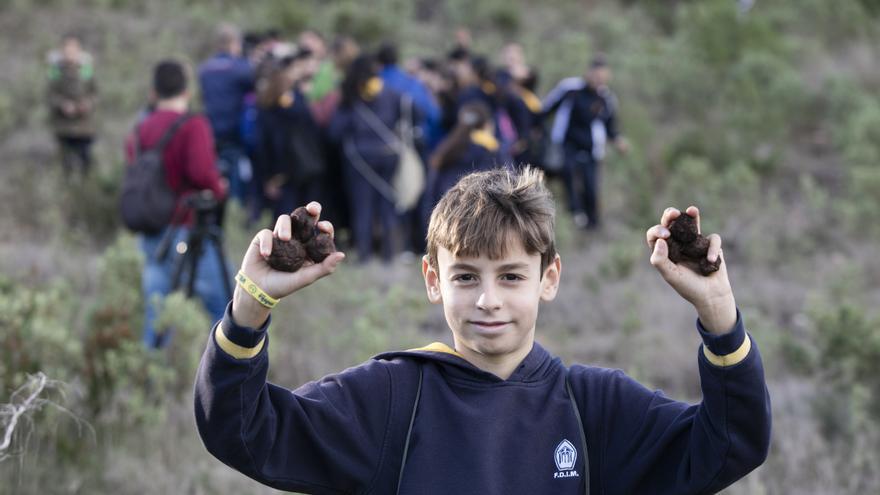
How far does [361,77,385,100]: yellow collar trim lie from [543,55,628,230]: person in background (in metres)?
2.22

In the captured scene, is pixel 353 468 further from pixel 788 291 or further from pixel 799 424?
pixel 788 291

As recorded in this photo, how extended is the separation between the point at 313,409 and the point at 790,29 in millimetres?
19252

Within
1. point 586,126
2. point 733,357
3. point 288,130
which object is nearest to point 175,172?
point 288,130

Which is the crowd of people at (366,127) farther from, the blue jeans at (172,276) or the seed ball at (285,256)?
the seed ball at (285,256)

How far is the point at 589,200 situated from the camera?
1159 centimetres

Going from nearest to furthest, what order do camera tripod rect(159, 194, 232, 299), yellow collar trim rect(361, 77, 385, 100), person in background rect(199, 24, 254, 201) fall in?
camera tripod rect(159, 194, 232, 299) → yellow collar trim rect(361, 77, 385, 100) → person in background rect(199, 24, 254, 201)

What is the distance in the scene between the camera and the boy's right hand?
7.71ft

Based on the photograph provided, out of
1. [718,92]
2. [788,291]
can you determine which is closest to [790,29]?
[718,92]

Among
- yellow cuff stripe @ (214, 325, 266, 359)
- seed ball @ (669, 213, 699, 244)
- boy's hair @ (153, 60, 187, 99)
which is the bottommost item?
yellow cuff stripe @ (214, 325, 266, 359)

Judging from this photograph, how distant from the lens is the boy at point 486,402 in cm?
238

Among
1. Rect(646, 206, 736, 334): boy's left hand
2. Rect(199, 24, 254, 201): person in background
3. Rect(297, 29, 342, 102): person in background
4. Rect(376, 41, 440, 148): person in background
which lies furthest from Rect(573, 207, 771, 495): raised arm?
Rect(297, 29, 342, 102): person in background

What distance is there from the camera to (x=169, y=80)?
21.0 ft

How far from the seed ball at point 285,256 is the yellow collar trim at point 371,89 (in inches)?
299

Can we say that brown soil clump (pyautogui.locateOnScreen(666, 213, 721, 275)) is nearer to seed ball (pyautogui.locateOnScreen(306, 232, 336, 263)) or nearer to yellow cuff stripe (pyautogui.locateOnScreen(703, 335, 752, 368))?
yellow cuff stripe (pyautogui.locateOnScreen(703, 335, 752, 368))
